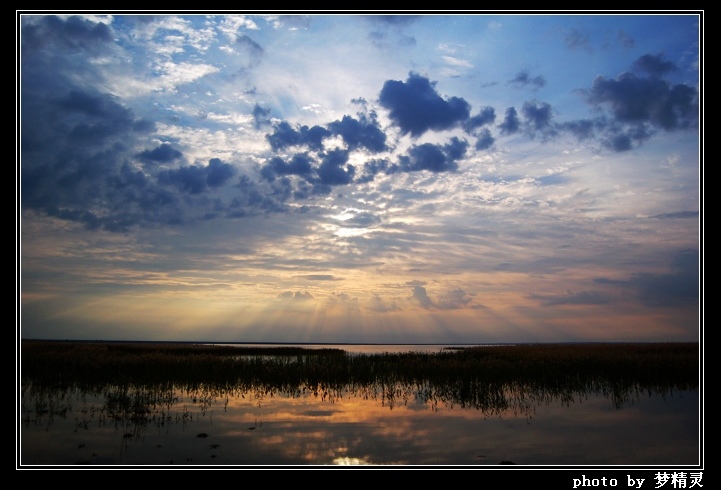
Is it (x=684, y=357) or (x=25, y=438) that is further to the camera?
(x=684, y=357)

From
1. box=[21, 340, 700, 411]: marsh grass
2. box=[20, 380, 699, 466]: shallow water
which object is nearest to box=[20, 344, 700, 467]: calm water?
box=[20, 380, 699, 466]: shallow water

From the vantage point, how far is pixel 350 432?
1344 cm

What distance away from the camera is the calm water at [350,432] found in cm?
1116

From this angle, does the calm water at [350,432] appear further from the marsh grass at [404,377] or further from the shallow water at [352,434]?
the marsh grass at [404,377]

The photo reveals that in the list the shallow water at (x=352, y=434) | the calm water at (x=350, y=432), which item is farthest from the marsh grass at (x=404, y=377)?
the shallow water at (x=352, y=434)
